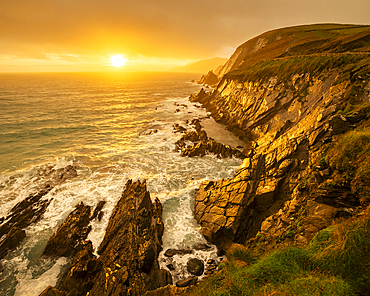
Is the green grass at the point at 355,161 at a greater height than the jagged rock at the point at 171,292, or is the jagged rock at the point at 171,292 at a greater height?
the green grass at the point at 355,161

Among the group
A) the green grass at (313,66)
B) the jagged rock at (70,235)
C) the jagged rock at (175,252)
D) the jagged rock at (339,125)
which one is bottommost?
the jagged rock at (70,235)

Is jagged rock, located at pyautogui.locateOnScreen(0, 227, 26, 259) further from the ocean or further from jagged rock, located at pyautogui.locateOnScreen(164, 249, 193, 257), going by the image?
jagged rock, located at pyautogui.locateOnScreen(164, 249, 193, 257)

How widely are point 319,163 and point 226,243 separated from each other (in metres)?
9.64

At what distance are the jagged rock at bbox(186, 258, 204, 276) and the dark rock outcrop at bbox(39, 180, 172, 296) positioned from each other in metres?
1.75

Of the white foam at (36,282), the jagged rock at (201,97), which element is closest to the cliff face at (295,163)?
the white foam at (36,282)

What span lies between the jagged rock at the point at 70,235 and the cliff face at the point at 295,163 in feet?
38.0

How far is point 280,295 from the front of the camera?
455 cm

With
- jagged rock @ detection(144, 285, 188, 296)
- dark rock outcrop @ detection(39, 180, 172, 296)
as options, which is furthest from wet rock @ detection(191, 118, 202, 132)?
jagged rock @ detection(144, 285, 188, 296)

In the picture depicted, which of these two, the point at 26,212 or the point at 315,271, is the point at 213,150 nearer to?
the point at 315,271

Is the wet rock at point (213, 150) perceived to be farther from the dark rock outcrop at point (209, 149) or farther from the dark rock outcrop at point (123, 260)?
the dark rock outcrop at point (123, 260)

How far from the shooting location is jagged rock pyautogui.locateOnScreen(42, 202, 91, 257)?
48.9 ft

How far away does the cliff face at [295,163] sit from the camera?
9.69m

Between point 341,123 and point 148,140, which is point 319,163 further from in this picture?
point 148,140

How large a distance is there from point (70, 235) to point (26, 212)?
688 cm
